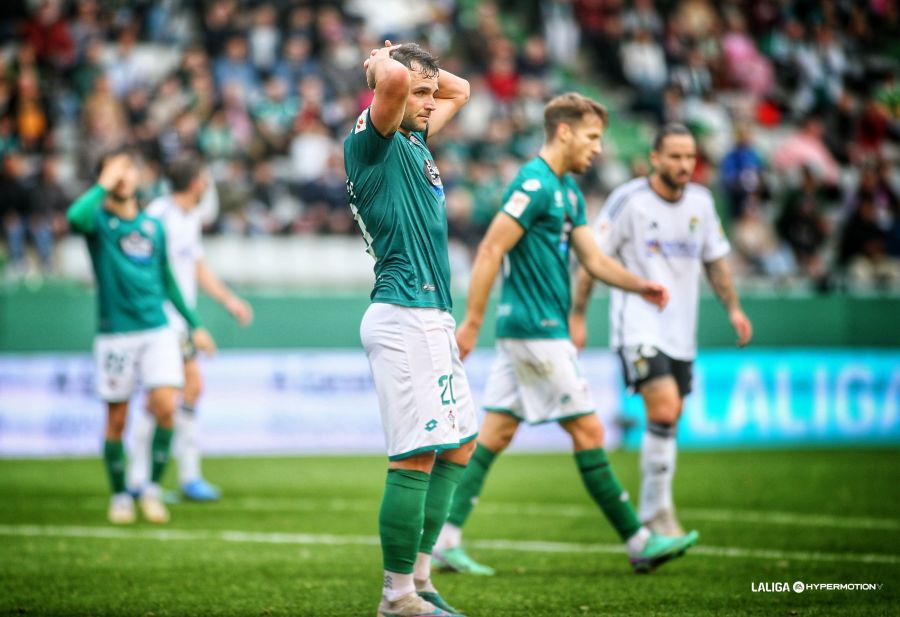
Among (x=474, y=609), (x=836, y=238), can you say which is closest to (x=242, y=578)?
(x=474, y=609)

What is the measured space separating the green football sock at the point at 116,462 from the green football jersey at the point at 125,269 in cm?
83

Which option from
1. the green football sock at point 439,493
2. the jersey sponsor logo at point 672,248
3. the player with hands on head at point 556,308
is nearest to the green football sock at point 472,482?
the player with hands on head at point 556,308

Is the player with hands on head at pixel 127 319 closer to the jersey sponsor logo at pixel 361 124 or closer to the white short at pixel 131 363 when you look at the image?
the white short at pixel 131 363

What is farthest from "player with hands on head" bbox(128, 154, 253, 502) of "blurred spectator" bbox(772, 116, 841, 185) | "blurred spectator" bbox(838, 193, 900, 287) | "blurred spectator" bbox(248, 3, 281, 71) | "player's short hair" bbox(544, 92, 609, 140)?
"blurred spectator" bbox(772, 116, 841, 185)

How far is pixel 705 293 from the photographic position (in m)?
16.1

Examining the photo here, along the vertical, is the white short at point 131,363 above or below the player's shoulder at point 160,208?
below

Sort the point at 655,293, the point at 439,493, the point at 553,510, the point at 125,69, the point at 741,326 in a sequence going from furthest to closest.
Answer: the point at 125,69 < the point at 553,510 < the point at 741,326 < the point at 655,293 < the point at 439,493

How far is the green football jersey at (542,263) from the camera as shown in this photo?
273 inches

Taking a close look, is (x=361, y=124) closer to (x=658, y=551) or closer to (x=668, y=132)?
(x=658, y=551)

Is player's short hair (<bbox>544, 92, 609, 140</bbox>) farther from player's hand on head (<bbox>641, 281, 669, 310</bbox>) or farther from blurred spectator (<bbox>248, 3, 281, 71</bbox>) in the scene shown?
blurred spectator (<bbox>248, 3, 281, 71</bbox>)

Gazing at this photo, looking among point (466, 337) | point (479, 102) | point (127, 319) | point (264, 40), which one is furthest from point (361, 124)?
point (479, 102)

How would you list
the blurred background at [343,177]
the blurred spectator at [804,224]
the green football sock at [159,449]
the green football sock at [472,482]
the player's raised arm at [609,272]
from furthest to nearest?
the blurred spectator at [804,224] < the blurred background at [343,177] < the green football sock at [159,449] < the green football sock at [472,482] < the player's raised arm at [609,272]

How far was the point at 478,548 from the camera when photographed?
8047 mm

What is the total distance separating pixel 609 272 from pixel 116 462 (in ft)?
14.0
